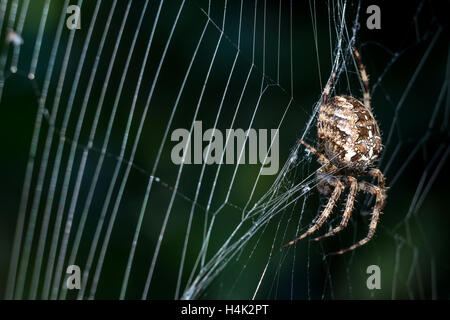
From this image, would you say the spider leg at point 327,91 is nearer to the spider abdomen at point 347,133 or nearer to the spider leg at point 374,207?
the spider abdomen at point 347,133

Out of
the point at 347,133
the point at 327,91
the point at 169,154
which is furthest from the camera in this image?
the point at 169,154

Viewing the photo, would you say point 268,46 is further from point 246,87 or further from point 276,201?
point 276,201

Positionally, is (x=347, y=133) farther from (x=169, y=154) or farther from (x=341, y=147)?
(x=169, y=154)

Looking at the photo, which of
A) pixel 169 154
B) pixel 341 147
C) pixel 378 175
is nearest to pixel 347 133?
pixel 341 147

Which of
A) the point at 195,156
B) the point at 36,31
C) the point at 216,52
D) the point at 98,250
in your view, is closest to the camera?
the point at 36,31

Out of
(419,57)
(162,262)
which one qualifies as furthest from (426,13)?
(162,262)

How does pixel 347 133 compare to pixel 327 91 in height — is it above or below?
below
